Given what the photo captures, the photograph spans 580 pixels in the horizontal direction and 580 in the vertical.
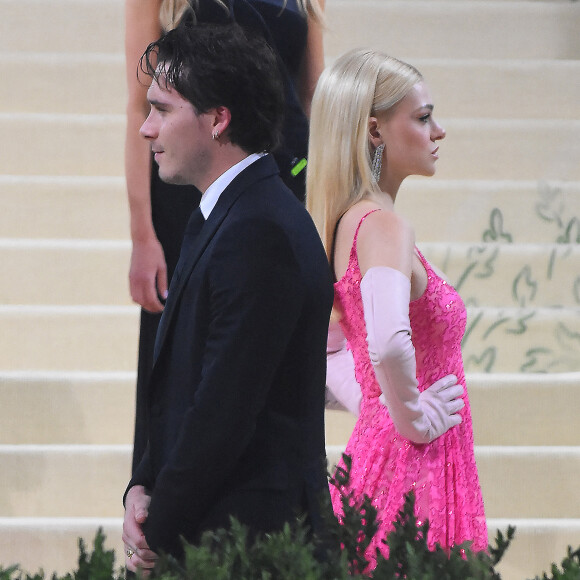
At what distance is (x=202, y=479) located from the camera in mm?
1444

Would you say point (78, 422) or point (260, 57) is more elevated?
point (260, 57)

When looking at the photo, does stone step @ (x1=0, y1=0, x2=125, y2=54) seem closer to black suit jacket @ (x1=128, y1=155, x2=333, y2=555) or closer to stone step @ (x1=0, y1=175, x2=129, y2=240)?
stone step @ (x1=0, y1=175, x2=129, y2=240)

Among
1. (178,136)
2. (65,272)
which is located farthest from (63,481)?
(178,136)

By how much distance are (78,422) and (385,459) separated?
1.47 metres

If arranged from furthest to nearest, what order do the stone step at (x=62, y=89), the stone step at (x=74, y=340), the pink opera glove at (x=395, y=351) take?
the stone step at (x=62, y=89)
the stone step at (x=74, y=340)
the pink opera glove at (x=395, y=351)

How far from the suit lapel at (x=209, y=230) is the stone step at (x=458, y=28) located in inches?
122

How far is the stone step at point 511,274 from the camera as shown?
377 centimetres

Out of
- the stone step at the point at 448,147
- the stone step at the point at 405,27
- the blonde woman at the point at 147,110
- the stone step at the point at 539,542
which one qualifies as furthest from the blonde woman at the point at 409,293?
the stone step at the point at 405,27

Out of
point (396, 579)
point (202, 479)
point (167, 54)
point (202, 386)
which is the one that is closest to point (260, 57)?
point (167, 54)

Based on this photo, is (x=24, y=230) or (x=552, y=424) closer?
(x=552, y=424)

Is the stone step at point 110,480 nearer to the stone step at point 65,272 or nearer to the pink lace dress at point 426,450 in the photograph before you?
the stone step at point 65,272

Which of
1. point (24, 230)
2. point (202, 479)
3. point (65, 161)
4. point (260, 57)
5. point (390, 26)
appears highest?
point (390, 26)

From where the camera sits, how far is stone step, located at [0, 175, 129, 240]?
3.90 m

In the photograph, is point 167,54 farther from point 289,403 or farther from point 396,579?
point 396,579
